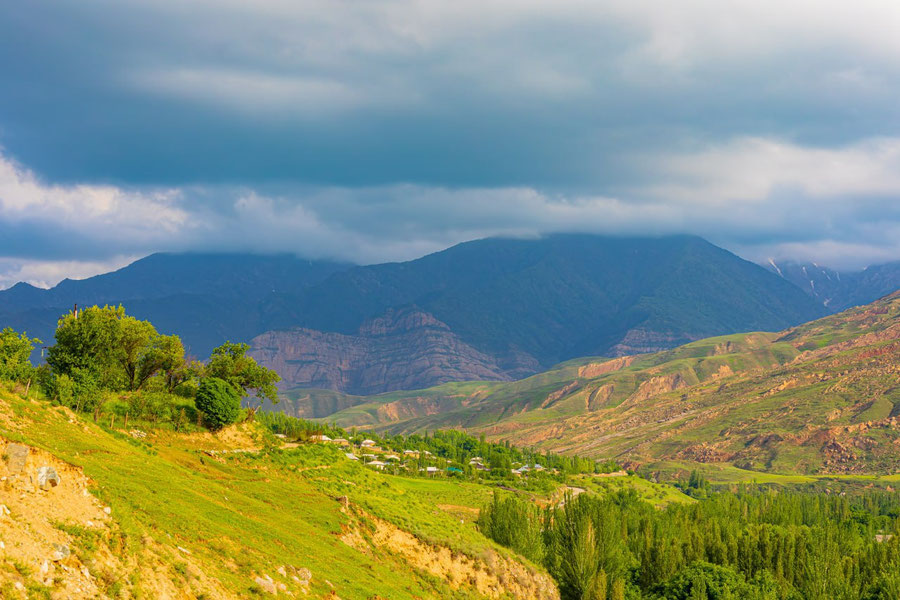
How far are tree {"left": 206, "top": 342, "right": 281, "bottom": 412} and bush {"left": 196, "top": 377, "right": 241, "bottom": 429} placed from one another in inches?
410

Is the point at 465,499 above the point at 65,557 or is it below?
below

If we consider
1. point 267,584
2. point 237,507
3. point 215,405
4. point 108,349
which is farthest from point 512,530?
point 267,584

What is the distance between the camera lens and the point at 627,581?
110m

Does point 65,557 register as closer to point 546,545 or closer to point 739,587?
point 739,587

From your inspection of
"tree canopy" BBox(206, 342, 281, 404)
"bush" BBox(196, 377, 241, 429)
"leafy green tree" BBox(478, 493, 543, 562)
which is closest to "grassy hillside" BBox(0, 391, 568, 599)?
"bush" BBox(196, 377, 241, 429)

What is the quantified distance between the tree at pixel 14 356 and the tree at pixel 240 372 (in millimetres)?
25993

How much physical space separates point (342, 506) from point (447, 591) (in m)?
14.4

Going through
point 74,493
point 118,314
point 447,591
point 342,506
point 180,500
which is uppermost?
point 118,314

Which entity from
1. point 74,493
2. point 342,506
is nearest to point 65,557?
point 74,493

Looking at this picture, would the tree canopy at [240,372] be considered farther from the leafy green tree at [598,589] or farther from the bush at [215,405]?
the leafy green tree at [598,589]

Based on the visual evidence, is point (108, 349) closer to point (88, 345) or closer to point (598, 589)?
point (88, 345)

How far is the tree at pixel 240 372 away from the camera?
343 ft

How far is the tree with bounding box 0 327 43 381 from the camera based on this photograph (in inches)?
2936

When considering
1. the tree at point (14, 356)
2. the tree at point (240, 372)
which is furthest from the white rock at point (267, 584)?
the tree at point (240, 372)
